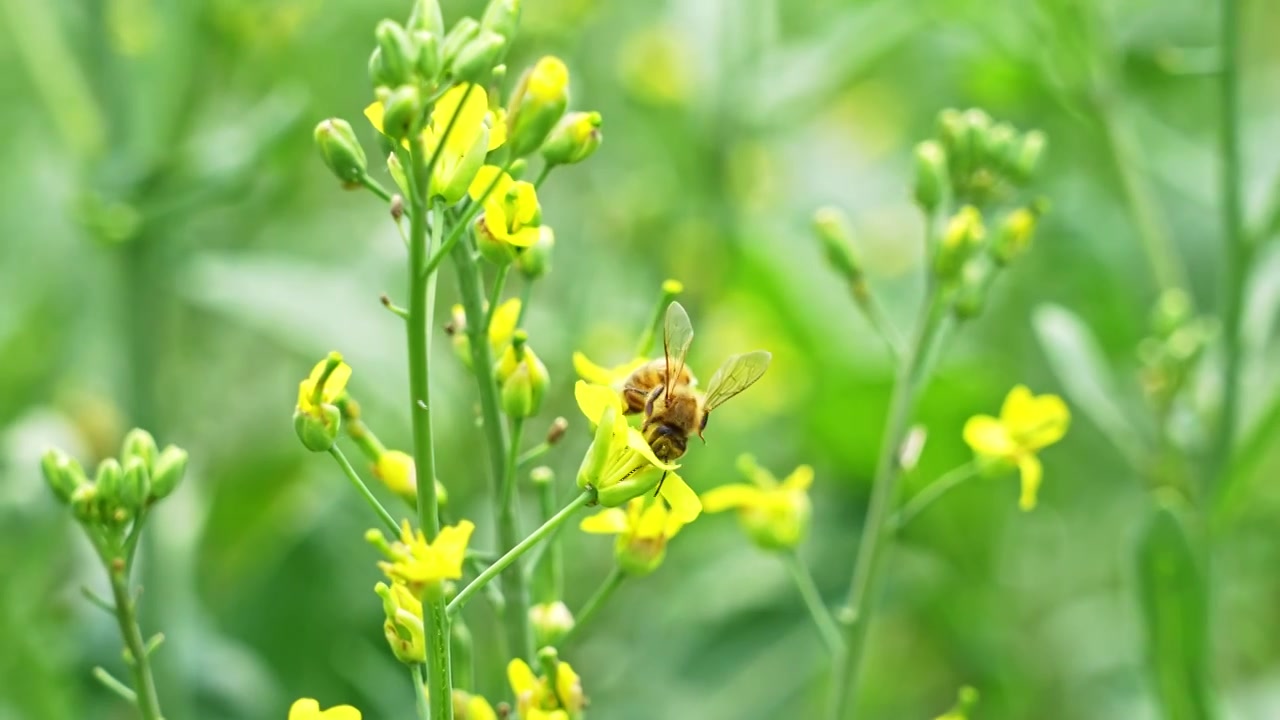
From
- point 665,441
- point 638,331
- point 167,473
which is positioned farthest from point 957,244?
point 638,331

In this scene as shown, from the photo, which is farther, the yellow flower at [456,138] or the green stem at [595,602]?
the green stem at [595,602]

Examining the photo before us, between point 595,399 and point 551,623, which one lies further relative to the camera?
point 551,623

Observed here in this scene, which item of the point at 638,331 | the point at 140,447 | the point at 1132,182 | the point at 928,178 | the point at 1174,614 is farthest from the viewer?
the point at 638,331

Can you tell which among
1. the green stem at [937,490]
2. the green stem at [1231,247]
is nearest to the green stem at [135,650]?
the green stem at [937,490]

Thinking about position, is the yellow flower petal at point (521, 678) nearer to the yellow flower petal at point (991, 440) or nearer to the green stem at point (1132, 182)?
the yellow flower petal at point (991, 440)

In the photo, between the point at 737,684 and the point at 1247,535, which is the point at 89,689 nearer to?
the point at 737,684

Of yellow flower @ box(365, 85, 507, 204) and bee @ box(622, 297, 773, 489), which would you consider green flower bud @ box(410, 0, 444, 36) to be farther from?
bee @ box(622, 297, 773, 489)

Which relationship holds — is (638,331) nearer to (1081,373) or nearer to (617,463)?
(1081,373)
